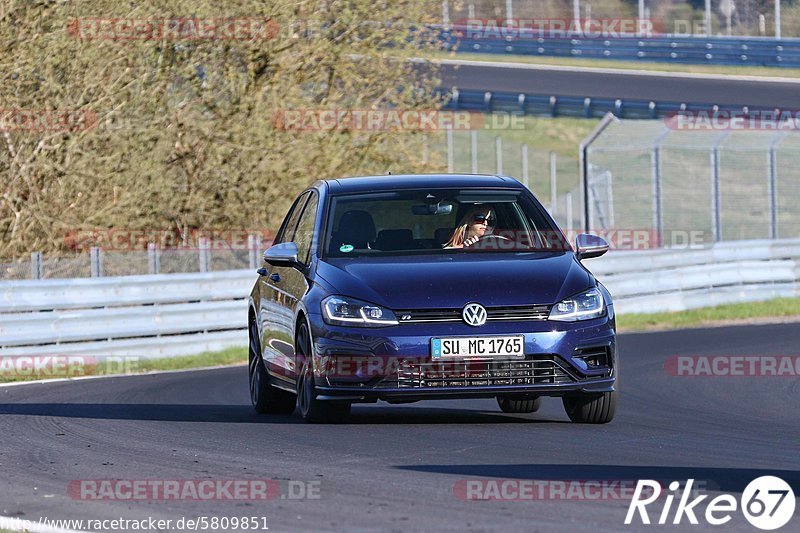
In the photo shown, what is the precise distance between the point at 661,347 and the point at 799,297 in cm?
781

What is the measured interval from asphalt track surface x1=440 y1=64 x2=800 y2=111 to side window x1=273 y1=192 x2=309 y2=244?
2865cm

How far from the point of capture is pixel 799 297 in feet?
84.4

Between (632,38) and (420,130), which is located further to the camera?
(632,38)

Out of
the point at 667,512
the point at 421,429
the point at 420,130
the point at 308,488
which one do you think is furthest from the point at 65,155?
the point at 667,512

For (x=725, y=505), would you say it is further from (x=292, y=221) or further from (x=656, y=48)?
(x=656, y=48)

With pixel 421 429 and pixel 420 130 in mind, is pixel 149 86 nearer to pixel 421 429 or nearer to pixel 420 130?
pixel 420 130

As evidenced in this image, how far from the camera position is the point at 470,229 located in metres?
10.7

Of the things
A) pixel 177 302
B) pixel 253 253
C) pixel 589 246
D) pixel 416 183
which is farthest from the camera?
pixel 253 253

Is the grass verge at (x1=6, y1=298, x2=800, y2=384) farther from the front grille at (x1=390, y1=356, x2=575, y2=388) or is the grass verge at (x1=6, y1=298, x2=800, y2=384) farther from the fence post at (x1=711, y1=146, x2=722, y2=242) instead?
the front grille at (x1=390, y1=356, x2=575, y2=388)

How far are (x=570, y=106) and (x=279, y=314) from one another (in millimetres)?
31096

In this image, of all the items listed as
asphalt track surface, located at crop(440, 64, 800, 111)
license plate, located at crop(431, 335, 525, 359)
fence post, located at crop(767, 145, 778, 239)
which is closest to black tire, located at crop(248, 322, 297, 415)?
license plate, located at crop(431, 335, 525, 359)

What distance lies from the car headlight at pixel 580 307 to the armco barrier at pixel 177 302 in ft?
31.3

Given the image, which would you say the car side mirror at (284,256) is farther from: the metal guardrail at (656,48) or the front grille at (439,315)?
the metal guardrail at (656,48)

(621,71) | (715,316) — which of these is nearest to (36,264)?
(715,316)
